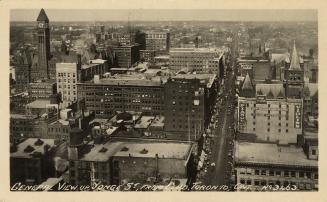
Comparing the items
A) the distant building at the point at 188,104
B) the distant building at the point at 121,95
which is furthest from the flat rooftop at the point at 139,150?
the distant building at the point at 121,95

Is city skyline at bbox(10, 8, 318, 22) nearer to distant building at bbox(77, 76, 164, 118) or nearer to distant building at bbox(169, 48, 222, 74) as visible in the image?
distant building at bbox(169, 48, 222, 74)

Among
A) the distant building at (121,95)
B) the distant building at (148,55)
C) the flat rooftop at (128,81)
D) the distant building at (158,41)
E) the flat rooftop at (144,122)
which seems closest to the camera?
the flat rooftop at (144,122)

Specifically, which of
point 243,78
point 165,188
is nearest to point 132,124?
point 165,188

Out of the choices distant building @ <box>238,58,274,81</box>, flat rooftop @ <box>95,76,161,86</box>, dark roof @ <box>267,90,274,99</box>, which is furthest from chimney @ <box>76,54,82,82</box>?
dark roof @ <box>267,90,274,99</box>

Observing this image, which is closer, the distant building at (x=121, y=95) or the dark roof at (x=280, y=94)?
the dark roof at (x=280, y=94)

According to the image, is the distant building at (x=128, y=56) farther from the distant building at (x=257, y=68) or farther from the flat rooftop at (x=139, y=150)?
the distant building at (x=257, y=68)

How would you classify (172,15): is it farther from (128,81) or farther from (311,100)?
(311,100)
